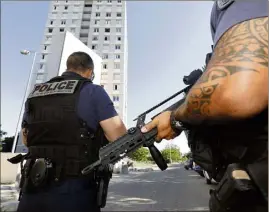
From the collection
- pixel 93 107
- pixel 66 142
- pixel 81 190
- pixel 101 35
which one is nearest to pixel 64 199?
pixel 81 190

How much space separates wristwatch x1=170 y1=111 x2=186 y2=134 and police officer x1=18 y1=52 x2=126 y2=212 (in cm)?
59

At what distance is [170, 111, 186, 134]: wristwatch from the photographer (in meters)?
0.91

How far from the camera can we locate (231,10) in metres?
0.84

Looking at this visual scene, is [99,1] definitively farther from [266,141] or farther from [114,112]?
[266,141]

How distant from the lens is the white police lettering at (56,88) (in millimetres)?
1543

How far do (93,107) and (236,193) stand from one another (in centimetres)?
99

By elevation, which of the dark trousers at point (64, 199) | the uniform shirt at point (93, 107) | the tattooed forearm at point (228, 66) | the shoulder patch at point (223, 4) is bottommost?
the dark trousers at point (64, 199)

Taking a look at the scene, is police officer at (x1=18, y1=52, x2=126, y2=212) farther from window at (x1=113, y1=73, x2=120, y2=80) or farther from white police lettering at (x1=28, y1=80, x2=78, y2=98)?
window at (x1=113, y1=73, x2=120, y2=80)

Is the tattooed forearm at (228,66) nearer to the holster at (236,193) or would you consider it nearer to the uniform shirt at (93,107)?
the holster at (236,193)

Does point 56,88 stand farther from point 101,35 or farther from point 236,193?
point 101,35

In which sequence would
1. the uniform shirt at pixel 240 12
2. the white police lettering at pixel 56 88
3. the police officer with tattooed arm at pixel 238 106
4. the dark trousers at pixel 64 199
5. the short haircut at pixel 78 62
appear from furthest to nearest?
the short haircut at pixel 78 62
the white police lettering at pixel 56 88
the dark trousers at pixel 64 199
the uniform shirt at pixel 240 12
the police officer with tattooed arm at pixel 238 106

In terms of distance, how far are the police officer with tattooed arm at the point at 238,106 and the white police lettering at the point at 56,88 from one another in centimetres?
89

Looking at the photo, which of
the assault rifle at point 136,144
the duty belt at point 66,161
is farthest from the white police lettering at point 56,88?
the assault rifle at point 136,144

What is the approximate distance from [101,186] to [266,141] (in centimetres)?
103
